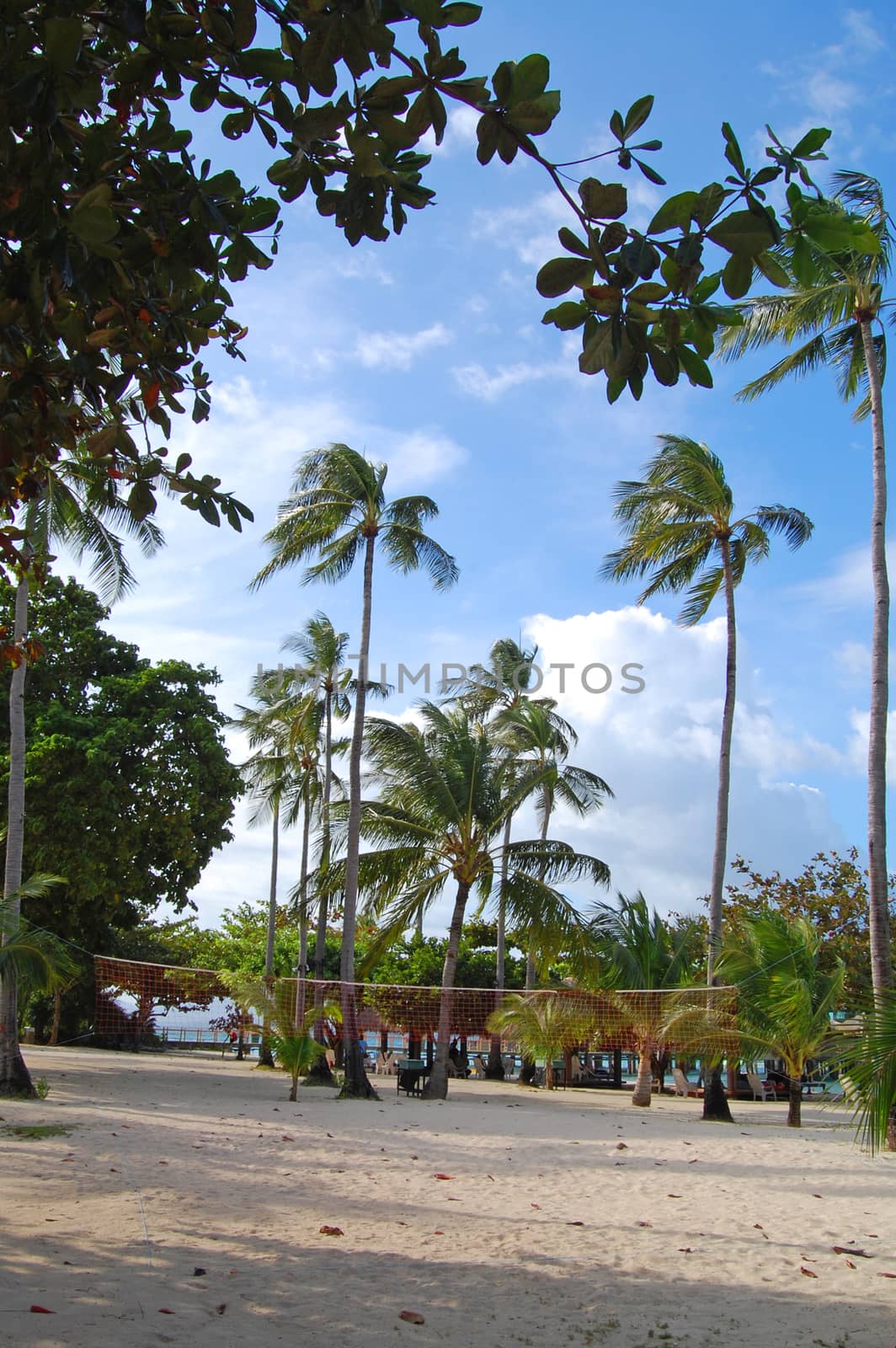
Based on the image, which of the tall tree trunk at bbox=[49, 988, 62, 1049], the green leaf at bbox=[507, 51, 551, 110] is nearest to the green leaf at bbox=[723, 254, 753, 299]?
the green leaf at bbox=[507, 51, 551, 110]

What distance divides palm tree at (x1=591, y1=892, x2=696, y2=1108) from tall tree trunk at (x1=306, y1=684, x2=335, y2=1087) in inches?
211

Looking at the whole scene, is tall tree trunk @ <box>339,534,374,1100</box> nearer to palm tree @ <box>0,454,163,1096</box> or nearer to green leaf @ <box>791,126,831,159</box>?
palm tree @ <box>0,454,163,1096</box>

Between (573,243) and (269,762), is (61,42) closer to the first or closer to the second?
(573,243)

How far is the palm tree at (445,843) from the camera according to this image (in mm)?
19609

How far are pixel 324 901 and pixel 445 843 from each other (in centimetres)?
336

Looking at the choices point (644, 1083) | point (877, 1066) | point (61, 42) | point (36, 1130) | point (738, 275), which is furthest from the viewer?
point (644, 1083)

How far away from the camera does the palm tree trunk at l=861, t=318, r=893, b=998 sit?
1318cm

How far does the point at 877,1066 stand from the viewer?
5035 millimetres

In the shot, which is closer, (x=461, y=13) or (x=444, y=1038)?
(x=461, y=13)

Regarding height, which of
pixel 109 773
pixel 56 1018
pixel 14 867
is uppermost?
pixel 109 773

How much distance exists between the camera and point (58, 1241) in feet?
18.6

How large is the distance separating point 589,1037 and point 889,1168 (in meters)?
12.0

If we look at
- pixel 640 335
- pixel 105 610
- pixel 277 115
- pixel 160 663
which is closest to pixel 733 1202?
pixel 640 335

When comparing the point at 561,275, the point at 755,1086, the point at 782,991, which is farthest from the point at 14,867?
the point at 755,1086
